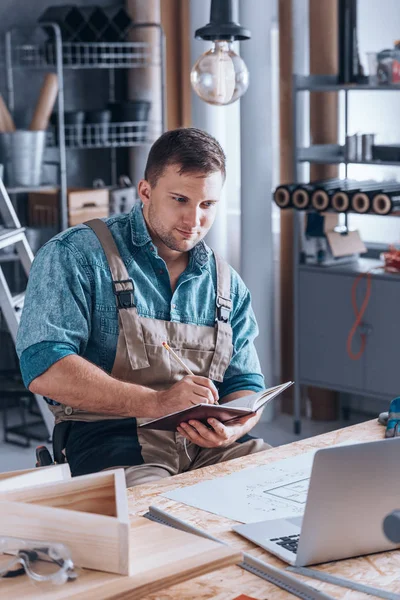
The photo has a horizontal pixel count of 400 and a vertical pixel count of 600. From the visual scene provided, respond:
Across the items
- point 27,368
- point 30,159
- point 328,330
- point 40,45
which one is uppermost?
point 40,45

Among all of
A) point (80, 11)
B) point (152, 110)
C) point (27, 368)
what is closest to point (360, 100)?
point (152, 110)

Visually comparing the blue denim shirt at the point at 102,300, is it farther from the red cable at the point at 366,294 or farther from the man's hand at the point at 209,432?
the red cable at the point at 366,294

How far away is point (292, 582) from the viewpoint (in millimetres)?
1520

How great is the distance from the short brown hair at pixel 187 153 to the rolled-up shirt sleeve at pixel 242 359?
0.41 meters

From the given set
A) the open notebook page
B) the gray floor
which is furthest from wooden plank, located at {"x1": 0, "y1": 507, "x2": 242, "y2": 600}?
the gray floor

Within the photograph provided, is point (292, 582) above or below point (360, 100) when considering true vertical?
below

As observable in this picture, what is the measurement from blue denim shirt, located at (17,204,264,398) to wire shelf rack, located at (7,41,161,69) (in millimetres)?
2582

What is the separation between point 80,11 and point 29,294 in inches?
119

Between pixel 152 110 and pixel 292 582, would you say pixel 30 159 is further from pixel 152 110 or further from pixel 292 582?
pixel 292 582

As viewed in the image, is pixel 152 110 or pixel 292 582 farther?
pixel 152 110

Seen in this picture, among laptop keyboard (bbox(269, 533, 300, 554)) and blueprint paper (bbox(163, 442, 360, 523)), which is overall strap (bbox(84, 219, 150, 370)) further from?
laptop keyboard (bbox(269, 533, 300, 554))

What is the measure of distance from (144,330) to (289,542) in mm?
899

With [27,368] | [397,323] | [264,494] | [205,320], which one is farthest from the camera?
[397,323]

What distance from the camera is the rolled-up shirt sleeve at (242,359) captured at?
2615 mm
